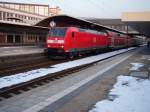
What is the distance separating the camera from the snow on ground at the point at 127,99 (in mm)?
8020

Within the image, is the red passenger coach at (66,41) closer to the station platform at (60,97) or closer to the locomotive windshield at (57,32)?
the locomotive windshield at (57,32)

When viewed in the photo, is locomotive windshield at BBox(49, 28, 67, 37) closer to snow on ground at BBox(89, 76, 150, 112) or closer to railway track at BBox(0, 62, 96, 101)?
railway track at BBox(0, 62, 96, 101)

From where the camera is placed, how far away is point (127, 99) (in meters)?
9.20

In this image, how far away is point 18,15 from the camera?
90938mm

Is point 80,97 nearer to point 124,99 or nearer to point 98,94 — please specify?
point 98,94

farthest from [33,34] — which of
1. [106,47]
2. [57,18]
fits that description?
[106,47]

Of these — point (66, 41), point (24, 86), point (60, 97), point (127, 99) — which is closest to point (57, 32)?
point (66, 41)

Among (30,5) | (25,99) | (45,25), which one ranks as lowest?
(25,99)

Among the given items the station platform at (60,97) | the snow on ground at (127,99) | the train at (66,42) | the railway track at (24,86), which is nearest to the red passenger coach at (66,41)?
the train at (66,42)

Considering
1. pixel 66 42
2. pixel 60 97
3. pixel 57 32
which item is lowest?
pixel 60 97

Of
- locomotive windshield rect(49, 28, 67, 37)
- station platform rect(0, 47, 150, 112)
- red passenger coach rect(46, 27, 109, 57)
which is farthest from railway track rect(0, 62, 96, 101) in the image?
locomotive windshield rect(49, 28, 67, 37)

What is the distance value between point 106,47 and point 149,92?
30954mm

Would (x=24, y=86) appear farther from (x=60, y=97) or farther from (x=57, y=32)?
(x=57, y=32)

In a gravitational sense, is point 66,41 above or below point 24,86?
above
